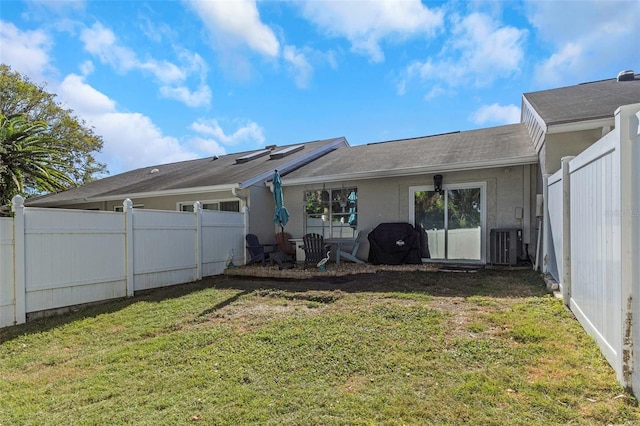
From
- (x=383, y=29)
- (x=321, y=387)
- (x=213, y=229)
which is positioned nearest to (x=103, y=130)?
(x=213, y=229)

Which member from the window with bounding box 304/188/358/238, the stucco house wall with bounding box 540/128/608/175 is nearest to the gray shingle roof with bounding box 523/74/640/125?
the stucco house wall with bounding box 540/128/608/175

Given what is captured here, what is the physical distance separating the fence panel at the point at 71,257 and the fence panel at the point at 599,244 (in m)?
7.34

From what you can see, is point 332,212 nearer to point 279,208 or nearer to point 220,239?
point 279,208

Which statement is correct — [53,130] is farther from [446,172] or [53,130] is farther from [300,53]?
[446,172]

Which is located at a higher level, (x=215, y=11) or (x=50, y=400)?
(x=215, y=11)

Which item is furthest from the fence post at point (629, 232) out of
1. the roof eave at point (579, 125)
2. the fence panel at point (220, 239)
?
the fence panel at point (220, 239)

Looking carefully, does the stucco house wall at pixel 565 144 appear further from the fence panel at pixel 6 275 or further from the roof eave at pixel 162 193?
the fence panel at pixel 6 275

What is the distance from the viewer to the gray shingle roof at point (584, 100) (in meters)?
6.42

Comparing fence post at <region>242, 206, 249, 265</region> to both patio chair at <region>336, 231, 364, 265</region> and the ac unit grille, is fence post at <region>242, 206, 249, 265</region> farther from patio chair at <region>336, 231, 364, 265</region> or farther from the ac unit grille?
the ac unit grille

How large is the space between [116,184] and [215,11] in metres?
10.6

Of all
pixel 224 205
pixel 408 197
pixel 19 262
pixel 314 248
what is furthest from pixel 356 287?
pixel 224 205

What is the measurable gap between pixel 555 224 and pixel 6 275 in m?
8.35

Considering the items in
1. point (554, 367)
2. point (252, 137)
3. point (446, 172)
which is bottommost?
point (554, 367)

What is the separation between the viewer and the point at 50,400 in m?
2.98
